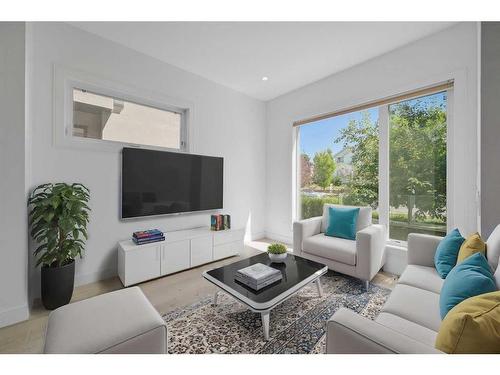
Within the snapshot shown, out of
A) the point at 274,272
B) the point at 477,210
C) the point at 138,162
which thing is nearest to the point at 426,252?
the point at 477,210

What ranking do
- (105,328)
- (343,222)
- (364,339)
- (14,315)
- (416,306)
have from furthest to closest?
(343,222)
(14,315)
(416,306)
(105,328)
(364,339)

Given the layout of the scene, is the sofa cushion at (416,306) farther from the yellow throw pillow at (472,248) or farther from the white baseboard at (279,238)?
the white baseboard at (279,238)

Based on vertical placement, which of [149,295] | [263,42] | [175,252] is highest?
[263,42]

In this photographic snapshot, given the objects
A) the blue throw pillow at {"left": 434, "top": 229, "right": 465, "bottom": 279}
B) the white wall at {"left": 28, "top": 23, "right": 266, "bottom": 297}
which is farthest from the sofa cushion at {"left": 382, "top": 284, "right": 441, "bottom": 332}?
the white wall at {"left": 28, "top": 23, "right": 266, "bottom": 297}

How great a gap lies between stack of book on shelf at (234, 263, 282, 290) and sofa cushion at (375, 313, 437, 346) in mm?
709

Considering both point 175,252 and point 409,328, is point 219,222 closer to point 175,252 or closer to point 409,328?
point 175,252

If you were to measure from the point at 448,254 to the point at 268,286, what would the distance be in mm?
1319

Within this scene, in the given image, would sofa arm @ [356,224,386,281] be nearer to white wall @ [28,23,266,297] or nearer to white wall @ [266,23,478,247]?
white wall @ [266,23,478,247]

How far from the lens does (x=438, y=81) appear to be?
2268 millimetres

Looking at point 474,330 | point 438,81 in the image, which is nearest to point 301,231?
point 474,330

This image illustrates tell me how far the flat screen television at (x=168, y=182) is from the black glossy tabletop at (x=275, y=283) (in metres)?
1.35

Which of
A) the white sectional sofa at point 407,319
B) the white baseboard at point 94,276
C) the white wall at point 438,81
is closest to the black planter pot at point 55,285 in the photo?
the white baseboard at point 94,276

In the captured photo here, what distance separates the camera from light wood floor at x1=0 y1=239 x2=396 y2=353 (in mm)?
1483
